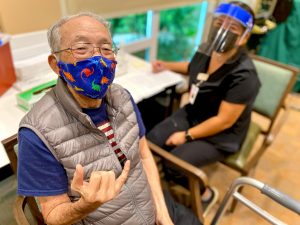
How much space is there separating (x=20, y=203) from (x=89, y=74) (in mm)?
569

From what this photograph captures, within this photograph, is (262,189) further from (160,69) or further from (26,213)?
(160,69)

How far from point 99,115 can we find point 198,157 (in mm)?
788

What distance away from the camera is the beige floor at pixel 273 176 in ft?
5.74

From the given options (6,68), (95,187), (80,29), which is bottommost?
(6,68)

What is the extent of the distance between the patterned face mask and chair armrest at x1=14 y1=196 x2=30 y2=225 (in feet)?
1.62

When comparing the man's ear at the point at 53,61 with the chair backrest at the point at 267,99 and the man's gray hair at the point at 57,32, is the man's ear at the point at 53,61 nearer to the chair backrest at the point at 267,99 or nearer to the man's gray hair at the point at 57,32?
the man's gray hair at the point at 57,32

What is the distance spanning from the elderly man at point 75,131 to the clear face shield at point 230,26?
790 mm

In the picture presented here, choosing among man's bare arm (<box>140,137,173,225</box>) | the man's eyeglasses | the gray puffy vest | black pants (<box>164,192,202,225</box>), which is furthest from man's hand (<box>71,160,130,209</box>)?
black pants (<box>164,192,202,225</box>)

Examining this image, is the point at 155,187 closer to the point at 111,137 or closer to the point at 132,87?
the point at 111,137

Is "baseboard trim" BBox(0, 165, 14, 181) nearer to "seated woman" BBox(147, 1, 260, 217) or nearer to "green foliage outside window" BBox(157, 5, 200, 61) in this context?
"seated woman" BBox(147, 1, 260, 217)

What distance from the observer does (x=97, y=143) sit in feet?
3.00

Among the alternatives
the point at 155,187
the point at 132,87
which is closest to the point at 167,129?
the point at 132,87

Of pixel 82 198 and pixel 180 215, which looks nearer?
pixel 82 198

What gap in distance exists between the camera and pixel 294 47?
10.4ft
